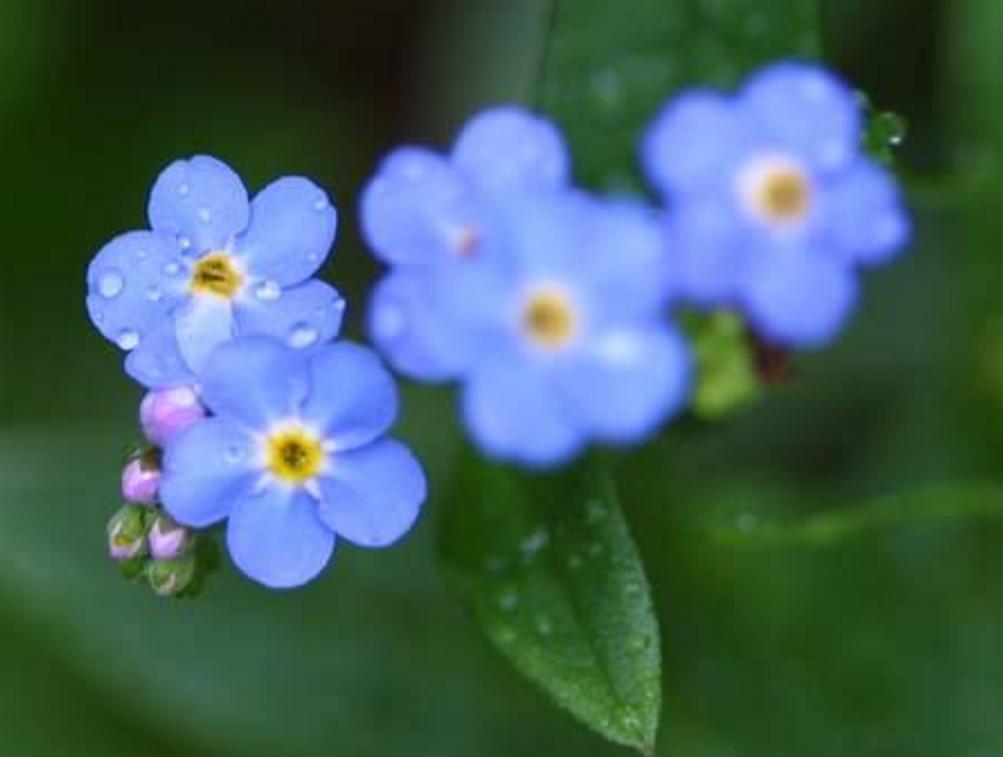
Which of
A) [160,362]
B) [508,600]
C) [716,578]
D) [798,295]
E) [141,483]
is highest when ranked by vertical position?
[798,295]

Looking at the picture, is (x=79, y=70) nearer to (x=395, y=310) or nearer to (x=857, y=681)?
(x=857, y=681)

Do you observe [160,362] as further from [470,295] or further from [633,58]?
[633,58]

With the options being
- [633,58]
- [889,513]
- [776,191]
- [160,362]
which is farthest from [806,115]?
[889,513]

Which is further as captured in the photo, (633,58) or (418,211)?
(633,58)

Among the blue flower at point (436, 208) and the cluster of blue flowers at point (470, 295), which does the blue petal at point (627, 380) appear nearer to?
the cluster of blue flowers at point (470, 295)

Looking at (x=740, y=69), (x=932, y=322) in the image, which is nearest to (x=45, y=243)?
(x=932, y=322)

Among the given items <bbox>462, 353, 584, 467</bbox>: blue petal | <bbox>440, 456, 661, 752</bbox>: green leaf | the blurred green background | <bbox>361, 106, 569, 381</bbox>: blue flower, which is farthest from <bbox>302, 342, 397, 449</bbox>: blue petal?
the blurred green background

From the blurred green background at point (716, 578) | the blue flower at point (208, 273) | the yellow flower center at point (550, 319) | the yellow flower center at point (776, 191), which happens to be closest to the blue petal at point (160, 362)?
the blue flower at point (208, 273)
